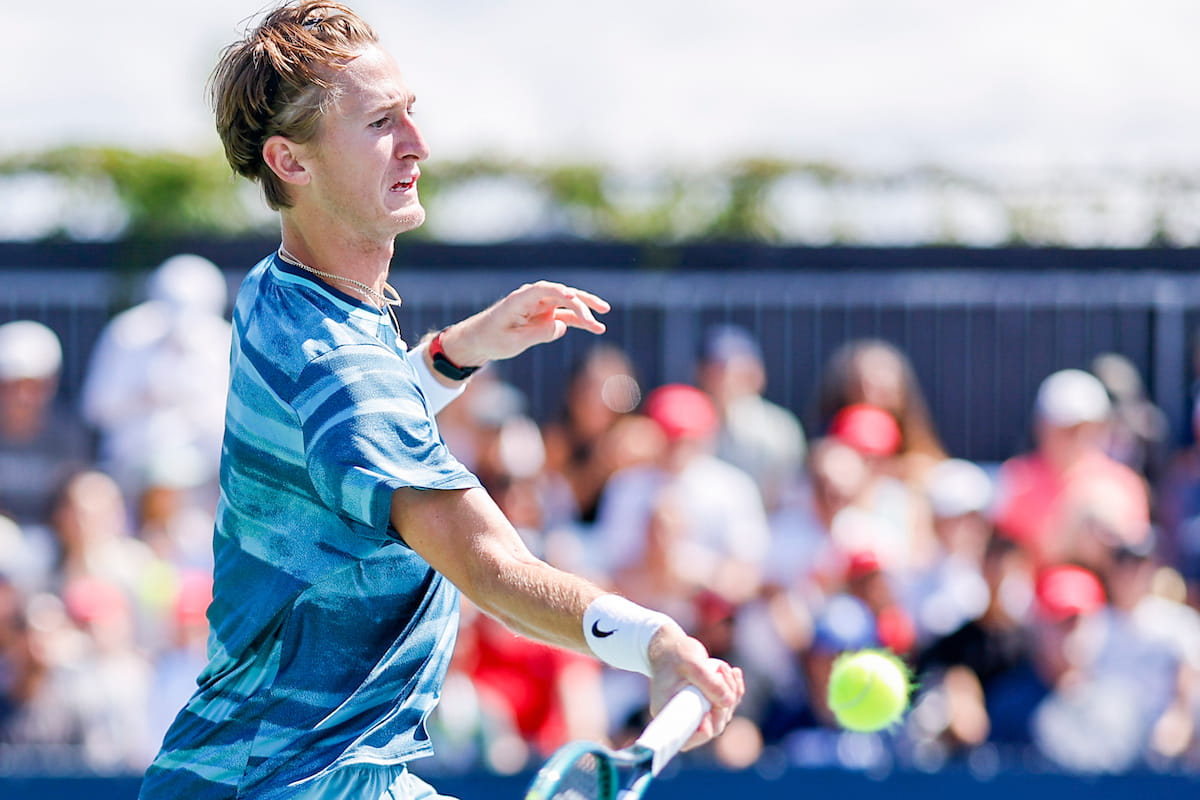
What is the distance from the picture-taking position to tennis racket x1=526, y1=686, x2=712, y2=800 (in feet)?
7.61

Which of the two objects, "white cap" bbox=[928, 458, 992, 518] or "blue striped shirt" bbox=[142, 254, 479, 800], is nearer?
"blue striped shirt" bbox=[142, 254, 479, 800]

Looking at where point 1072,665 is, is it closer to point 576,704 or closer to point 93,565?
point 576,704

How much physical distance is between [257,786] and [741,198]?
8.71 m

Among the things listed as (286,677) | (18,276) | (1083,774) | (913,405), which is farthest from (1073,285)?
(286,677)

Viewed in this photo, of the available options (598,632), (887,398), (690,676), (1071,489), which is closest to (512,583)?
(598,632)

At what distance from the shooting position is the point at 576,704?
6332mm

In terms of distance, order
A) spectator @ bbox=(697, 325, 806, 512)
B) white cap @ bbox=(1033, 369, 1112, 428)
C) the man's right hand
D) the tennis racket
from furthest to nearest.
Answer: spectator @ bbox=(697, 325, 806, 512), white cap @ bbox=(1033, 369, 1112, 428), the man's right hand, the tennis racket

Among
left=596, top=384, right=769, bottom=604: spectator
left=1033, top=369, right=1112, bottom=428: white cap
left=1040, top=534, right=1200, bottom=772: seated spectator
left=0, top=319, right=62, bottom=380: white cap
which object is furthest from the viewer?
left=0, top=319, right=62, bottom=380: white cap

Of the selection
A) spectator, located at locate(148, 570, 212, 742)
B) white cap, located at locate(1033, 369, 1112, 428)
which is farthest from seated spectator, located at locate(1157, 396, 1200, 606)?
spectator, located at locate(148, 570, 212, 742)

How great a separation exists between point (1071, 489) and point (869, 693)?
12.2 feet

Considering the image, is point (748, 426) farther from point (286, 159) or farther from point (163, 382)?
point (286, 159)

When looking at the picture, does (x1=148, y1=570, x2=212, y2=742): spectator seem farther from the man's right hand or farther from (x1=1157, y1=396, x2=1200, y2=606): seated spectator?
(x1=1157, y1=396, x2=1200, y2=606): seated spectator

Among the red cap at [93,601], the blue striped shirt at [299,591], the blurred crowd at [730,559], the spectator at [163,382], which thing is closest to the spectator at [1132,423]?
the blurred crowd at [730,559]

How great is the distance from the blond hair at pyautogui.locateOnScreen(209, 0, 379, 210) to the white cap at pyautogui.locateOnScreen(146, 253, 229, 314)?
5.69 meters
